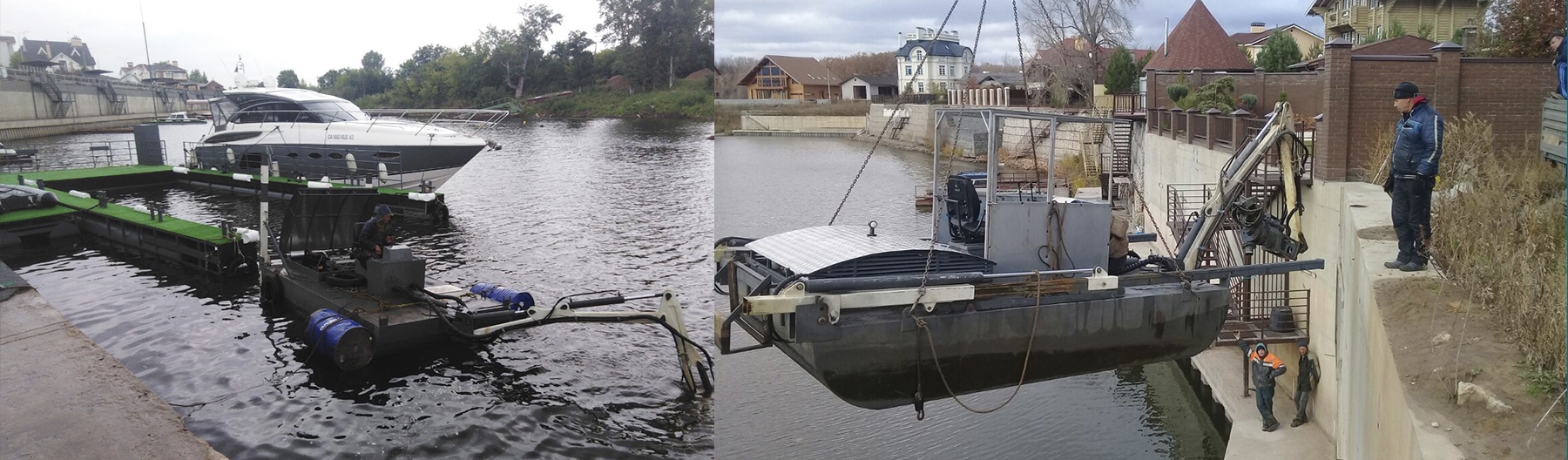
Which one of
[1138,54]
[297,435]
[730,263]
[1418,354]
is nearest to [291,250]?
[297,435]

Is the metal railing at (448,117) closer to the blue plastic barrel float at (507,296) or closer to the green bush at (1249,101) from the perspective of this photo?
the blue plastic barrel float at (507,296)

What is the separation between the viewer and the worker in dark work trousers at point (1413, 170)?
6.60 meters

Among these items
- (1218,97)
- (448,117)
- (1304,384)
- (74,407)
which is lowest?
(1304,384)

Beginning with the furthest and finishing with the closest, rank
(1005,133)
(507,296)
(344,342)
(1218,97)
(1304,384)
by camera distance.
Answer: (1005,133)
(1218,97)
(507,296)
(1304,384)
(344,342)

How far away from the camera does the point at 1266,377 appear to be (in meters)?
9.94

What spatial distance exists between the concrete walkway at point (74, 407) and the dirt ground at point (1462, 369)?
8.34 metres

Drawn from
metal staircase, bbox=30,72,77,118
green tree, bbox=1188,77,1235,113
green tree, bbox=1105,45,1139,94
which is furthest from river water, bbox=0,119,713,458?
green tree, bbox=1105,45,1139,94

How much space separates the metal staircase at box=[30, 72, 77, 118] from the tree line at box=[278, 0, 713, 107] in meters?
10.0

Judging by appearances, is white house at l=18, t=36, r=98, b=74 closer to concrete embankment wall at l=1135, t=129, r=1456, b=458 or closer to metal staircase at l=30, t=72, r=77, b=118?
metal staircase at l=30, t=72, r=77, b=118

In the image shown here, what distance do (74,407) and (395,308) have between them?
3.16 metres

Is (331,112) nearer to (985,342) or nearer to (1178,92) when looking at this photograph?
(1178,92)

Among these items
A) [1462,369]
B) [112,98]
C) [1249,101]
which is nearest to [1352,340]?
[1462,369]

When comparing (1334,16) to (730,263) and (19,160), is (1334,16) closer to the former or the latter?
(730,263)

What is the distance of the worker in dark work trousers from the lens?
660 cm
